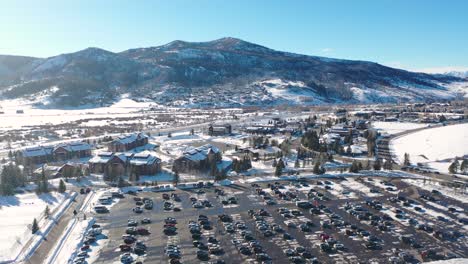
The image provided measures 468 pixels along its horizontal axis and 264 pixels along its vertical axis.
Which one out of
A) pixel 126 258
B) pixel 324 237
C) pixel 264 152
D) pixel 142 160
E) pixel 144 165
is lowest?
pixel 126 258

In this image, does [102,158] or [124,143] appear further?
[124,143]

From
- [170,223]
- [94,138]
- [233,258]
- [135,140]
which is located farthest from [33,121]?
[233,258]

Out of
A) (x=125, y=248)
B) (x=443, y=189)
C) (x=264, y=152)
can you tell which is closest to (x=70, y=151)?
(x=264, y=152)

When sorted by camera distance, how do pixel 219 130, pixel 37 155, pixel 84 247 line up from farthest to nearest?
1. pixel 219 130
2. pixel 37 155
3. pixel 84 247

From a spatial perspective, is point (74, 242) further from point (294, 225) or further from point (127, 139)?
point (127, 139)

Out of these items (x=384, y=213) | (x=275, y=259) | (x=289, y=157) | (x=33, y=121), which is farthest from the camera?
(x=33, y=121)

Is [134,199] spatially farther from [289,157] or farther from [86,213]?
[289,157]
